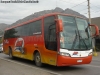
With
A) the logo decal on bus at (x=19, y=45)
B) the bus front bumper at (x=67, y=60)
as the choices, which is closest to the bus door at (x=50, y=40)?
the bus front bumper at (x=67, y=60)

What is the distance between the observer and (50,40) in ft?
39.6

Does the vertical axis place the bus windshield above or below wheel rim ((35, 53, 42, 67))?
above

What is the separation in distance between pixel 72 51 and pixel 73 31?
1.17 meters

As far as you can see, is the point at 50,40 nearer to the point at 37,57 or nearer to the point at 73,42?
the point at 73,42

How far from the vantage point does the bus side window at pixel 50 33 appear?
11.7m

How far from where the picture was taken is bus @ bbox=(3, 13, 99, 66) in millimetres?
11133

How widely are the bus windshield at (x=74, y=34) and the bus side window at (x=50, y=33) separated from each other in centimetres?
56

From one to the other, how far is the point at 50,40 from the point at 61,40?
1.12 meters

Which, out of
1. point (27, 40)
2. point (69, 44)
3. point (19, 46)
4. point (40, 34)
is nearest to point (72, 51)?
point (69, 44)

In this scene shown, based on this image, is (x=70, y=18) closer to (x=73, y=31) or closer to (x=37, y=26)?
(x=73, y=31)

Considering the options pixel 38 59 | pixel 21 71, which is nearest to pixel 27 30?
pixel 38 59

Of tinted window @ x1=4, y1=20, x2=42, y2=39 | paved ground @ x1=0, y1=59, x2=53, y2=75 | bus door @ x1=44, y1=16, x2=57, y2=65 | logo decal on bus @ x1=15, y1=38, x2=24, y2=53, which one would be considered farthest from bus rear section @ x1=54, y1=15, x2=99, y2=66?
logo decal on bus @ x1=15, y1=38, x2=24, y2=53

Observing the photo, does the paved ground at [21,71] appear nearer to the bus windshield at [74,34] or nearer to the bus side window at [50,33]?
the bus side window at [50,33]

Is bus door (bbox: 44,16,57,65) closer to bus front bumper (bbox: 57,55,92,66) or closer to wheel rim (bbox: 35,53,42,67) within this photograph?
bus front bumper (bbox: 57,55,92,66)
